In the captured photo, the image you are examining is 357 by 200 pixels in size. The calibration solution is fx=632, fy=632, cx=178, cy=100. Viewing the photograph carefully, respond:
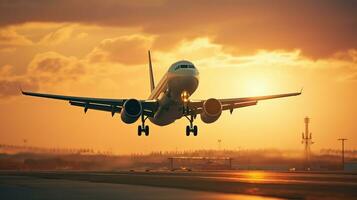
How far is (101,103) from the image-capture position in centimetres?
8512

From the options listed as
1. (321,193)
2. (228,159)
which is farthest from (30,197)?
(228,159)

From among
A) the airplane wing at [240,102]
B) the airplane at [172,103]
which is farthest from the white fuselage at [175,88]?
the airplane wing at [240,102]

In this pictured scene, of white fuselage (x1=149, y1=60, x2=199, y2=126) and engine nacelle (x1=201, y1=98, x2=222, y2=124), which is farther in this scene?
engine nacelle (x1=201, y1=98, x2=222, y2=124)

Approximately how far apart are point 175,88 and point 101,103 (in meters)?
16.3

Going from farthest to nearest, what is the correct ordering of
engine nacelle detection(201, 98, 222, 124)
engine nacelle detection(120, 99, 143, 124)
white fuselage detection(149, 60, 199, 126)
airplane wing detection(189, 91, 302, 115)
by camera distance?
airplane wing detection(189, 91, 302, 115) → engine nacelle detection(120, 99, 143, 124) → engine nacelle detection(201, 98, 222, 124) → white fuselage detection(149, 60, 199, 126)

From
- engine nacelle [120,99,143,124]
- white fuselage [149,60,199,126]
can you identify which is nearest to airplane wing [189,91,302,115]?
white fuselage [149,60,199,126]

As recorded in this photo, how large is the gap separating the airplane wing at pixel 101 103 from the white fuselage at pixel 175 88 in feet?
4.97

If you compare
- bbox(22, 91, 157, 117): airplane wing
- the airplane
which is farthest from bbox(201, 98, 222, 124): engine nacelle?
bbox(22, 91, 157, 117): airplane wing

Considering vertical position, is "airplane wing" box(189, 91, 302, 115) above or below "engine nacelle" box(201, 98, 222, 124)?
above

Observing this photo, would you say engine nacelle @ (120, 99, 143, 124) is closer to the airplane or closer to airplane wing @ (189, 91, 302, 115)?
the airplane

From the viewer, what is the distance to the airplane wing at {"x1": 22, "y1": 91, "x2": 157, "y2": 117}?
261 ft

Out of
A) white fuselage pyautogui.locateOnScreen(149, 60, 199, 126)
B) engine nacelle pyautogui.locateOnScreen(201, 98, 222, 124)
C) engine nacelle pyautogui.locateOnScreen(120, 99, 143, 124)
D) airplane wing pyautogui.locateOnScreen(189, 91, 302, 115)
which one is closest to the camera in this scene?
white fuselage pyautogui.locateOnScreen(149, 60, 199, 126)

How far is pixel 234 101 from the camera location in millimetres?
86938

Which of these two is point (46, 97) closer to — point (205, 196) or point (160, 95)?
point (160, 95)
